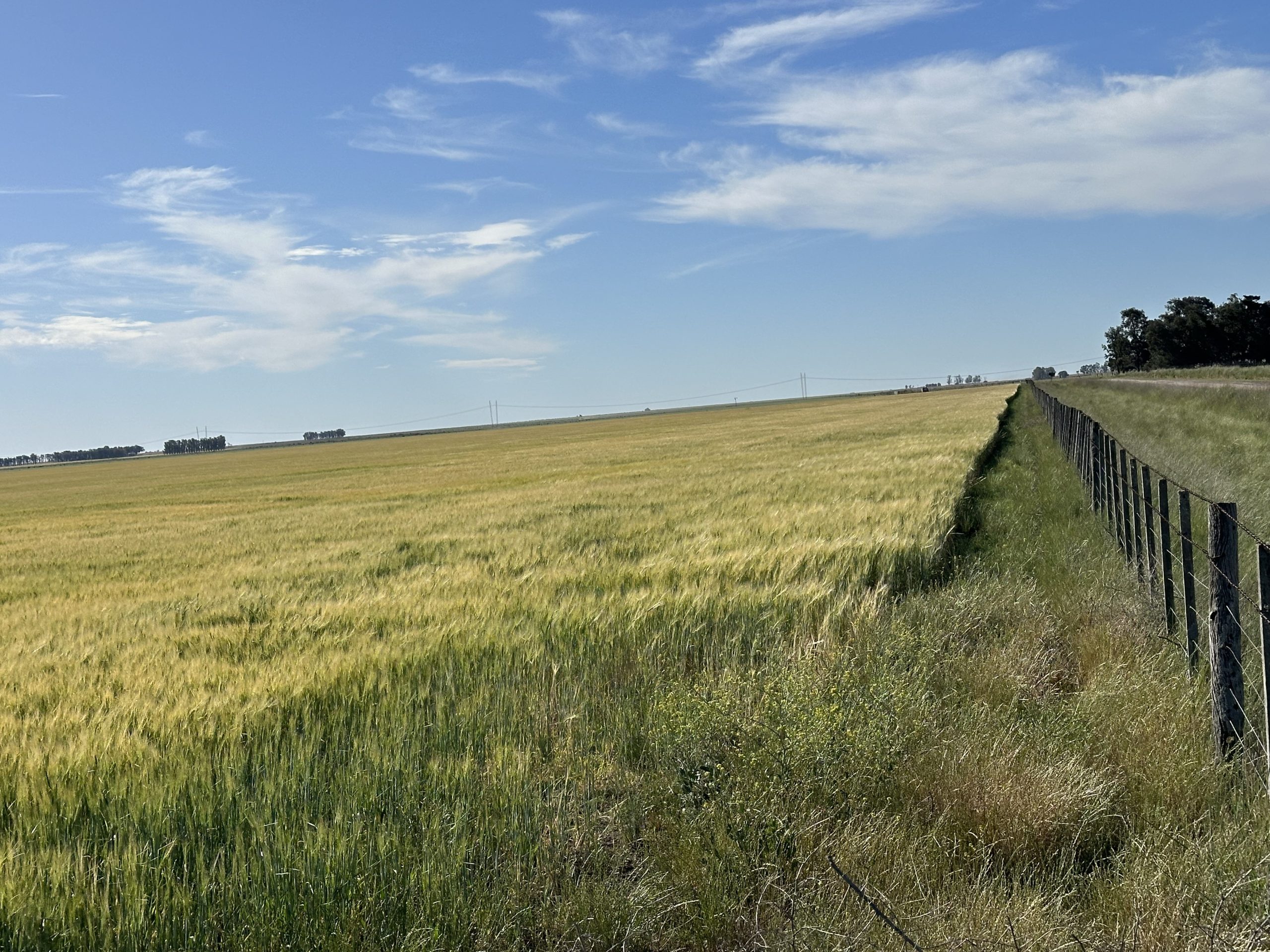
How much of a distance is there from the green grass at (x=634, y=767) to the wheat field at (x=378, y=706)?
2cm

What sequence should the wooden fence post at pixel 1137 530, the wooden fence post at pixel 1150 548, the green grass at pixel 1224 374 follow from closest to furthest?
the wooden fence post at pixel 1150 548 → the wooden fence post at pixel 1137 530 → the green grass at pixel 1224 374

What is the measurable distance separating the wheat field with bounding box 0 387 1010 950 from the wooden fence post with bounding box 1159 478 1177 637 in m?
2.01

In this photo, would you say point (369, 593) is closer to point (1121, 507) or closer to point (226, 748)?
point (226, 748)

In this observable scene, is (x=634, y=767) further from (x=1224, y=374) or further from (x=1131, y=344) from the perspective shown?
(x=1131, y=344)

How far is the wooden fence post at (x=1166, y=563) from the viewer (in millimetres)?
6320

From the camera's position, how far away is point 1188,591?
18.1 feet

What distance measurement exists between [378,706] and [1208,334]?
128301mm

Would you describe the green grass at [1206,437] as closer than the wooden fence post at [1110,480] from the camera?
No

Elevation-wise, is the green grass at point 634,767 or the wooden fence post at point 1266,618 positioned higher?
the wooden fence post at point 1266,618

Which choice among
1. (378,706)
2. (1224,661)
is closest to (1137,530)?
(1224,661)

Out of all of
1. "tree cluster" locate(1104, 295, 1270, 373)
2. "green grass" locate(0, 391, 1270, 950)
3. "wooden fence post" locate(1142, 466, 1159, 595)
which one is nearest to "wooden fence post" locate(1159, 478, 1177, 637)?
"green grass" locate(0, 391, 1270, 950)

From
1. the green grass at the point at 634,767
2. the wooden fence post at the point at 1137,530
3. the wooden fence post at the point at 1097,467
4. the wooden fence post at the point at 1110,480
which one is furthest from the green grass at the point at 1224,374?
the green grass at the point at 634,767

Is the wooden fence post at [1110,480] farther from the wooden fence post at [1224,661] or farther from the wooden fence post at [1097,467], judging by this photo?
the wooden fence post at [1224,661]

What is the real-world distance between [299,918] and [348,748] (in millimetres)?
1442
